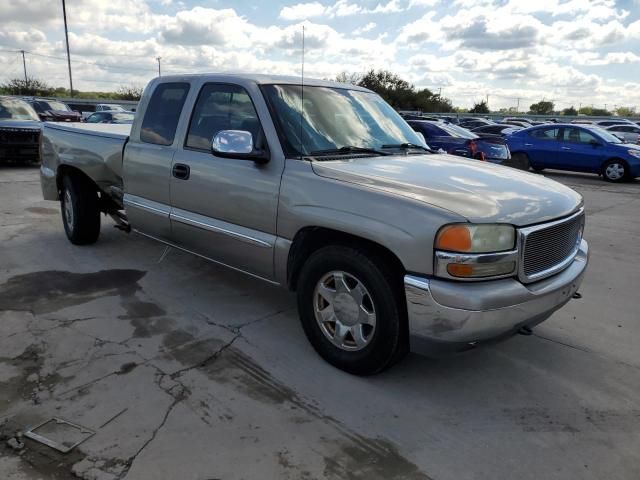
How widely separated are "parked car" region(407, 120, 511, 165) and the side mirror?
8568 mm

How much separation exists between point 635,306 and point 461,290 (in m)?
2.94

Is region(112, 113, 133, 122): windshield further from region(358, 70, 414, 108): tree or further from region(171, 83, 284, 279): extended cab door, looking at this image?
region(358, 70, 414, 108): tree

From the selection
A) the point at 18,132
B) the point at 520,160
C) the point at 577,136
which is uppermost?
the point at 577,136

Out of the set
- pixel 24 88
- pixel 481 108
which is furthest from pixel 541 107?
pixel 24 88

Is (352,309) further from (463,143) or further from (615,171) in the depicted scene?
(615,171)

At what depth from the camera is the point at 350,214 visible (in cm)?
311

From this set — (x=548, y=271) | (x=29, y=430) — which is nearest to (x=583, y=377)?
(x=548, y=271)

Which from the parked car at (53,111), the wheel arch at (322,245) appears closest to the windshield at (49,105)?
the parked car at (53,111)

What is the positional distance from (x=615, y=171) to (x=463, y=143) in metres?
4.74

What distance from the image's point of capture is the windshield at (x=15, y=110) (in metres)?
14.0

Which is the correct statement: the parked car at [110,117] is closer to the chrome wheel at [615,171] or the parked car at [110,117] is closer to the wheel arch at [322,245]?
the chrome wheel at [615,171]

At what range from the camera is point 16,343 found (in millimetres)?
3727

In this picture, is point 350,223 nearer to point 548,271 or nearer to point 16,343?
point 548,271

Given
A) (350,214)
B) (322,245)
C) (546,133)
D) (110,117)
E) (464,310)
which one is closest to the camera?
(464,310)
